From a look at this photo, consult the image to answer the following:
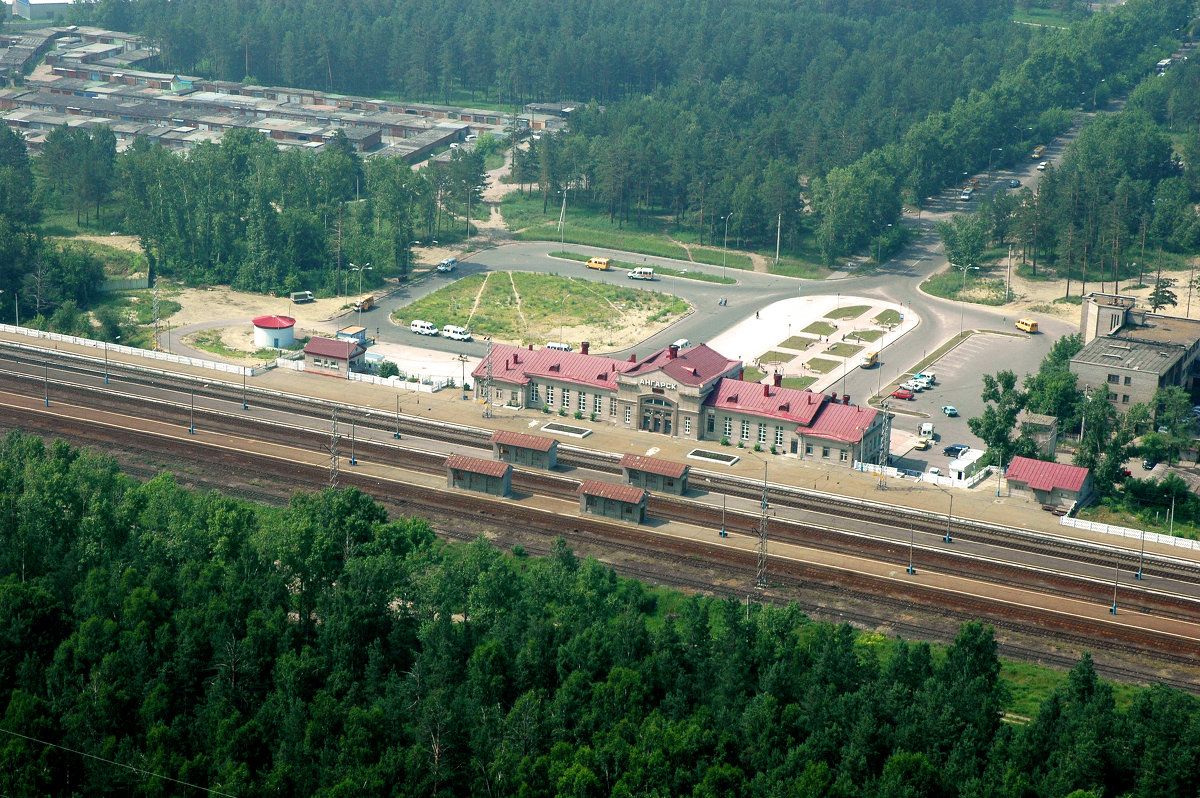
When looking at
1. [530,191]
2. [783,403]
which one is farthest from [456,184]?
[783,403]

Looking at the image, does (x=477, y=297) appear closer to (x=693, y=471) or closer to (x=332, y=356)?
(x=332, y=356)

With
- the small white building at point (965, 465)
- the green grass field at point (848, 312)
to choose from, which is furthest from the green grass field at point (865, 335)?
the small white building at point (965, 465)

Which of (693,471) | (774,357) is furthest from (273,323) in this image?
(693,471)

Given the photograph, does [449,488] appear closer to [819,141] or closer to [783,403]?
[783,403]

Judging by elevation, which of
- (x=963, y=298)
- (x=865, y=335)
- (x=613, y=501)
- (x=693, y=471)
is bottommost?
(x=693, y=471)

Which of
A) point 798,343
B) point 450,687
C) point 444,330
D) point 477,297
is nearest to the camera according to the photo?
point 450,687

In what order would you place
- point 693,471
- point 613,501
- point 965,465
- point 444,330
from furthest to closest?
point 444,330, point 965,465, point 693,471, point 613,501

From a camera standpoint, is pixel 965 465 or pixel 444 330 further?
pixel 444 330
